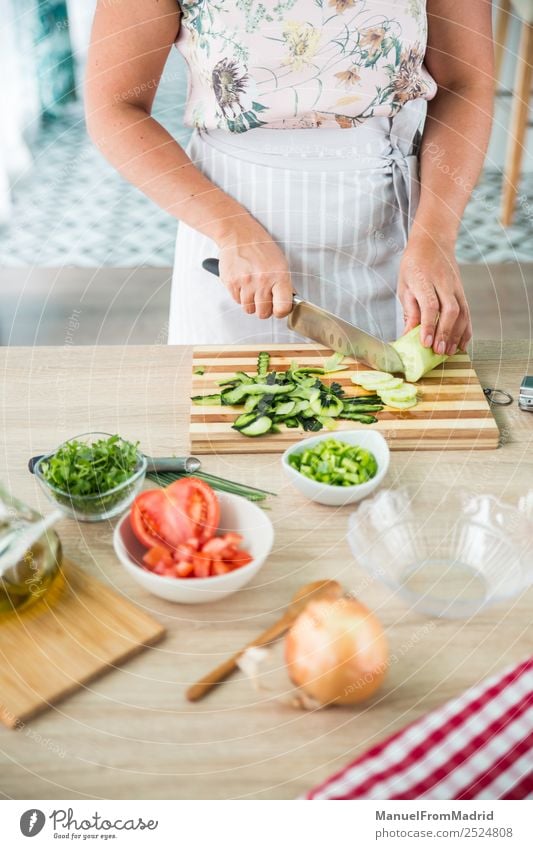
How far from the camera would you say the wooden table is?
47 centimetres

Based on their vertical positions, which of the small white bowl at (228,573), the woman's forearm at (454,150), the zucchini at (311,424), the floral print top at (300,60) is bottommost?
the zucchini at (311,424)

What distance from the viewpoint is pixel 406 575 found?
1.95 feet

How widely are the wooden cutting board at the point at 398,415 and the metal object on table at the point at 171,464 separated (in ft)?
0.14

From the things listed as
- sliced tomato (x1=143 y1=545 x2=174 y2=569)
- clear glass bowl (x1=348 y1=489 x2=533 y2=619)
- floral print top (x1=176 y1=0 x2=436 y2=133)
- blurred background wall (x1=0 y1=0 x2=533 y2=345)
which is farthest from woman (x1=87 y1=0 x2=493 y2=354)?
blurred background wall (x1=0 y1=0 x2=533 y2=345)

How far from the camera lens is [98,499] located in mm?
625

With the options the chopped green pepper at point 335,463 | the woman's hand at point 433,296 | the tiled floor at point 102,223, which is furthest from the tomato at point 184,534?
the tiled floor at point 102,223

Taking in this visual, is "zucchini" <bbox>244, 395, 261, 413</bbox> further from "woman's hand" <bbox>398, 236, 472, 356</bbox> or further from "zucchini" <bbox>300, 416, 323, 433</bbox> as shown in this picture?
"woman's hand" <bbox>398, 236, 472, 356</bbox>

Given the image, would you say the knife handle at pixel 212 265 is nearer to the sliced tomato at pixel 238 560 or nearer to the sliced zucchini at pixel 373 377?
the sliced zucchini at pixel 373 377

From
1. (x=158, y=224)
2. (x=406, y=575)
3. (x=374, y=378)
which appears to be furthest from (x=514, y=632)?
(x=158, y=224)

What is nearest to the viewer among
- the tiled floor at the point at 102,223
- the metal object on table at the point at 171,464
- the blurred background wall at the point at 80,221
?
the metal object on table at the point at 171,464

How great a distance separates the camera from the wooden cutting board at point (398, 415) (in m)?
0.74

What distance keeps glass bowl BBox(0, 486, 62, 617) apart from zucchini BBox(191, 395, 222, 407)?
25 centimetres
